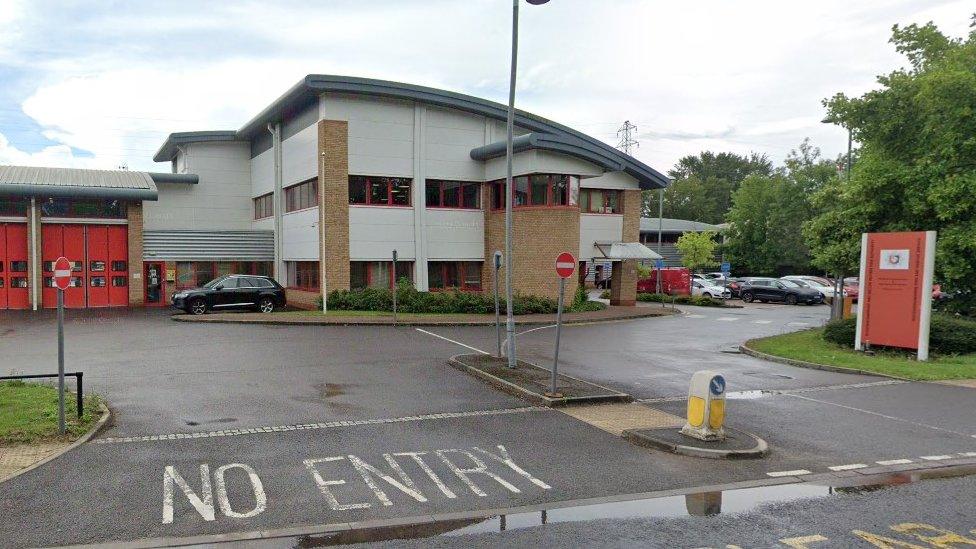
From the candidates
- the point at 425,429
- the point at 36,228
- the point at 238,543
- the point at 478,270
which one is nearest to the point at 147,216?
the point at 36,228

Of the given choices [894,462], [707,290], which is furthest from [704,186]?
[894,462]

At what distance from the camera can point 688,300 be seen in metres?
39.3

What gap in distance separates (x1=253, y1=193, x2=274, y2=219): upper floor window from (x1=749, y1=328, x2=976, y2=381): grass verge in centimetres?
2288

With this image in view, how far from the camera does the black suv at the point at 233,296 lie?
26188mm

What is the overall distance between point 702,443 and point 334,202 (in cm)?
2052

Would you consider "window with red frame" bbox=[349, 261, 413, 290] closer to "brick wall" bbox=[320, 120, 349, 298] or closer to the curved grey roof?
"brick wall" bbox=[320, 120, 349, 298]

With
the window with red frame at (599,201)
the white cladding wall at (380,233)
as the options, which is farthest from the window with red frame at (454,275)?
the window with red frame at (599,201)

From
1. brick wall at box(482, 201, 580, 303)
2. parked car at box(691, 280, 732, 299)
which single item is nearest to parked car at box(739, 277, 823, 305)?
parked car at box(691, 280, 732, 299)

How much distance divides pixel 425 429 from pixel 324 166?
1872 centimetres

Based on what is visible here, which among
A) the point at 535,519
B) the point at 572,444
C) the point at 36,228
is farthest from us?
the point at 36,228

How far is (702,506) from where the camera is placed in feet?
22.6

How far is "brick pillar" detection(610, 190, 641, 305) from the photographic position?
35.0m

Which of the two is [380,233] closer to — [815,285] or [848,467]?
[848,467]

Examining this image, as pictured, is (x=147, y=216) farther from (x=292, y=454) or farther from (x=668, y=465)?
(x=668, y=465)
